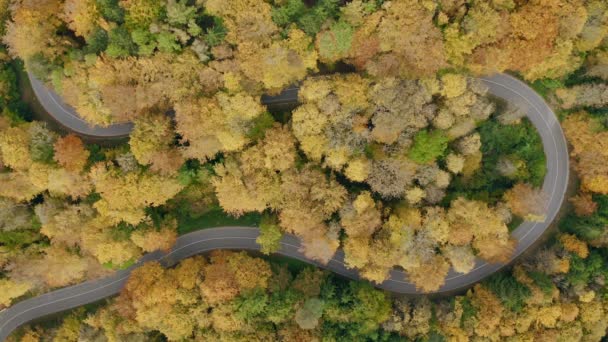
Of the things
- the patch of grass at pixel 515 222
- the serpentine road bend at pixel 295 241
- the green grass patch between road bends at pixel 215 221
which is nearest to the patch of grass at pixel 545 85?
the serpentine road bend at pixel 295 241

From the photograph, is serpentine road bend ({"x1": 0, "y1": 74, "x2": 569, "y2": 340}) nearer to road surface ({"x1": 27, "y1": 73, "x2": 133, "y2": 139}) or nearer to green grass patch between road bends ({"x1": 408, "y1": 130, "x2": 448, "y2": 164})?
road surface ({"x1": 27, "y1": 73, "x2": 133, "y2": 139})

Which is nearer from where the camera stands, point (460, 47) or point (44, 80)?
point (460, 47)

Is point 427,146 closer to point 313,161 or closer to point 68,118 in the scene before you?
point 313,161

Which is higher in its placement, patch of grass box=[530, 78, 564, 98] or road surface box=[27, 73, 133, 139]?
patch of grass box=[530, 78, 564, 98]

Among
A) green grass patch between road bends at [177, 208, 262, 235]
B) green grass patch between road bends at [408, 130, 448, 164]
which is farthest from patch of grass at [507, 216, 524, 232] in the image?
green grass patch between road bends at [177, 208, 262, 235]

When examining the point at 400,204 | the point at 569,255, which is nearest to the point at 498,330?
the point at 569,255

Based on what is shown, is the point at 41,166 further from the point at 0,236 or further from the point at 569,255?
the point at 569,255

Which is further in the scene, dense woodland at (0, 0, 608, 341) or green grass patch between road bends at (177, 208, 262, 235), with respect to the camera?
green grass patch between road bends at (177, 208, 262, 235)
